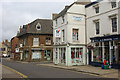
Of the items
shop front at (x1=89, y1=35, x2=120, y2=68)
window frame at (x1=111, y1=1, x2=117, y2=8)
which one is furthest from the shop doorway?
window frame at (x1=111, y1=1, x2=117, y2=8)

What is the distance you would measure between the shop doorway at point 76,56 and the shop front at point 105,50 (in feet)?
5.31

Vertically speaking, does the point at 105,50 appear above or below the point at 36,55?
above

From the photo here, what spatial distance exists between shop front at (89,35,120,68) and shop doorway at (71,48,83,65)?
1.62 metres

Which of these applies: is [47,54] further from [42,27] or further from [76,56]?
[76,56]

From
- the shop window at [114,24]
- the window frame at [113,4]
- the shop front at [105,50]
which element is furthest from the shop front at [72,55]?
the window frame at [113,4]

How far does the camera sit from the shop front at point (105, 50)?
18.0m

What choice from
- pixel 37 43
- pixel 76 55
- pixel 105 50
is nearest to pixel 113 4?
pixel 105 50

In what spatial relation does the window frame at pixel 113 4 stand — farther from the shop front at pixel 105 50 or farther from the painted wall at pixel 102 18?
the shop front at pixel 105 50

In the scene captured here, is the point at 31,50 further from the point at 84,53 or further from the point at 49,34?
the point at 84,53

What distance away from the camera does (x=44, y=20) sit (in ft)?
145

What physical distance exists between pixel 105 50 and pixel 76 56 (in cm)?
532

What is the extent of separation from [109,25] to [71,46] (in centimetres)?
645

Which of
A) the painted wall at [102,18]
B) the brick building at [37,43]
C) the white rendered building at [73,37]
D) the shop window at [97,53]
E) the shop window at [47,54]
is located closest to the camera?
the painted wall at [102,18]

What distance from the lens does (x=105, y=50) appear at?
19797mm
